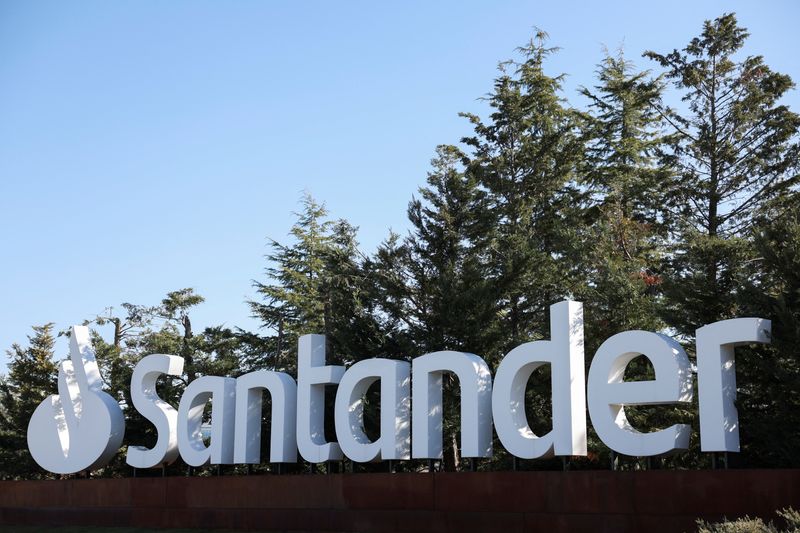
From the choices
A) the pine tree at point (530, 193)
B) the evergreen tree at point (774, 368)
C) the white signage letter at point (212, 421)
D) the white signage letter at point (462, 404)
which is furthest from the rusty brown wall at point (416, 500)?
the pine tree at point (530, 193)

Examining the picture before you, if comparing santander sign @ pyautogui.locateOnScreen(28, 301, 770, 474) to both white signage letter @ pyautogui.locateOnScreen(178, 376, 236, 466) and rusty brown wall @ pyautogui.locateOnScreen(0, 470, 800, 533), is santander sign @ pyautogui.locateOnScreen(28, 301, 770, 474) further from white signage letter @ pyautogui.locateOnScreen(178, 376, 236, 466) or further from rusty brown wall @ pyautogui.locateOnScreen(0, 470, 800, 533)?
rusty brown wall @ pyautogui.locateOnScreen(0, 470, 800, 533)

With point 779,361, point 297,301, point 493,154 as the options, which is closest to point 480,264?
point 493,154

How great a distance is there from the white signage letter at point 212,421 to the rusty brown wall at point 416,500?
23.8 inches

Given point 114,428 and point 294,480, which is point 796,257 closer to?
point 294,480

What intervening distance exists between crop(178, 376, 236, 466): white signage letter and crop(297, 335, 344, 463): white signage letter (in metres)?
2.29

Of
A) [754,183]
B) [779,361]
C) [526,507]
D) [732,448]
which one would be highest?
[754,183]

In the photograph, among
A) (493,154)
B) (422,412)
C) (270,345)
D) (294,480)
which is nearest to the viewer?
(422,412)

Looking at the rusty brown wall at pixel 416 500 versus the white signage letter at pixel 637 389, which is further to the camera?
the white signage letter at pixel 637 389

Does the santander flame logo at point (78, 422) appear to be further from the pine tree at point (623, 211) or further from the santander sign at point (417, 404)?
the pine tree at point (623, 211)

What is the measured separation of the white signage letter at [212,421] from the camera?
78.8ft

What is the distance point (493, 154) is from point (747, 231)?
1224cm

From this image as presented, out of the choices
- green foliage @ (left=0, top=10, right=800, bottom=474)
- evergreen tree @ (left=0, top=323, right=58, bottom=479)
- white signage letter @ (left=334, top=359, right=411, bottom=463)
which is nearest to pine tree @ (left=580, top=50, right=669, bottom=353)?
green foliage @ (left=0, top=10, right=800, bottom=474)

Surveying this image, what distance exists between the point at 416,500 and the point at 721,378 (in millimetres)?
7270

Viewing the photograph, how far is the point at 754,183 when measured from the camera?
33344 mm
